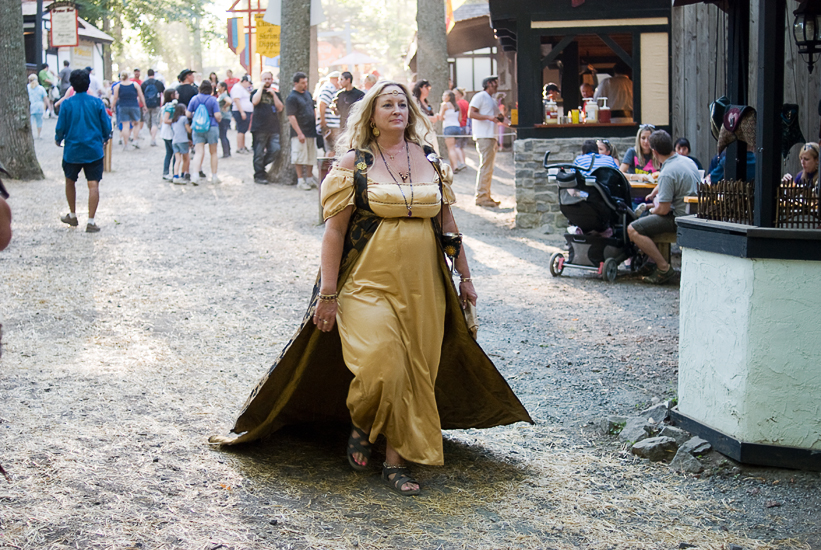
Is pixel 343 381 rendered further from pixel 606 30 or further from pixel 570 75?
pixel 570 75

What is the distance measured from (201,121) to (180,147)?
3.48 feet

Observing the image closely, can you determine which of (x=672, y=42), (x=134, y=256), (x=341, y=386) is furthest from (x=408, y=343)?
(x=672, y=42)

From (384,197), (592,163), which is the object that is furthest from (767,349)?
(592,163)

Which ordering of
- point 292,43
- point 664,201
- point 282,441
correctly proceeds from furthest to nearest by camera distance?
point 292,43 < point 664,201 < point 282,441

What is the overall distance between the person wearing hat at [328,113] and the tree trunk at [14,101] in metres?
5.73

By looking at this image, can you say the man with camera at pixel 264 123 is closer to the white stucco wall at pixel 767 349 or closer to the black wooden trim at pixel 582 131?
the black wooden trim at pixel 582 131

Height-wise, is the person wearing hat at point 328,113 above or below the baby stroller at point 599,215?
above

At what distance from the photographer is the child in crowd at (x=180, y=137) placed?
52.9ft

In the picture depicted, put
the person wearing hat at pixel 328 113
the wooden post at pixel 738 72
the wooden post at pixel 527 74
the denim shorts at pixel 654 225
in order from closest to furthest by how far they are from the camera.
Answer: the wooden post at pixel 738 72 → the denim shorts at pixel 654 225 → the wooden post at pixel 527 74 → the person wearing hat at pixel 328 113

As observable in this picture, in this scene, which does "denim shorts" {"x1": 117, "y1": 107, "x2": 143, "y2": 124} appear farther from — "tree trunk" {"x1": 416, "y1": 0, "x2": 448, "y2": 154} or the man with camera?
"tree trunk" {"x1": 416, "y1": 0, "x2": 448, "y2": 154}

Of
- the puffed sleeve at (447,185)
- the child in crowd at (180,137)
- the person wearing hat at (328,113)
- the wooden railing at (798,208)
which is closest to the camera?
the wooden railing at (798,208)

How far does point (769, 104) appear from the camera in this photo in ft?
14.4

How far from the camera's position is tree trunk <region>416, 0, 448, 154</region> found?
20.1 meters

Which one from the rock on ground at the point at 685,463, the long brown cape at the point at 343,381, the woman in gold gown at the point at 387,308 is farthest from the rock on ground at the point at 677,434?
the woman in gold gown at the point at 387,308
